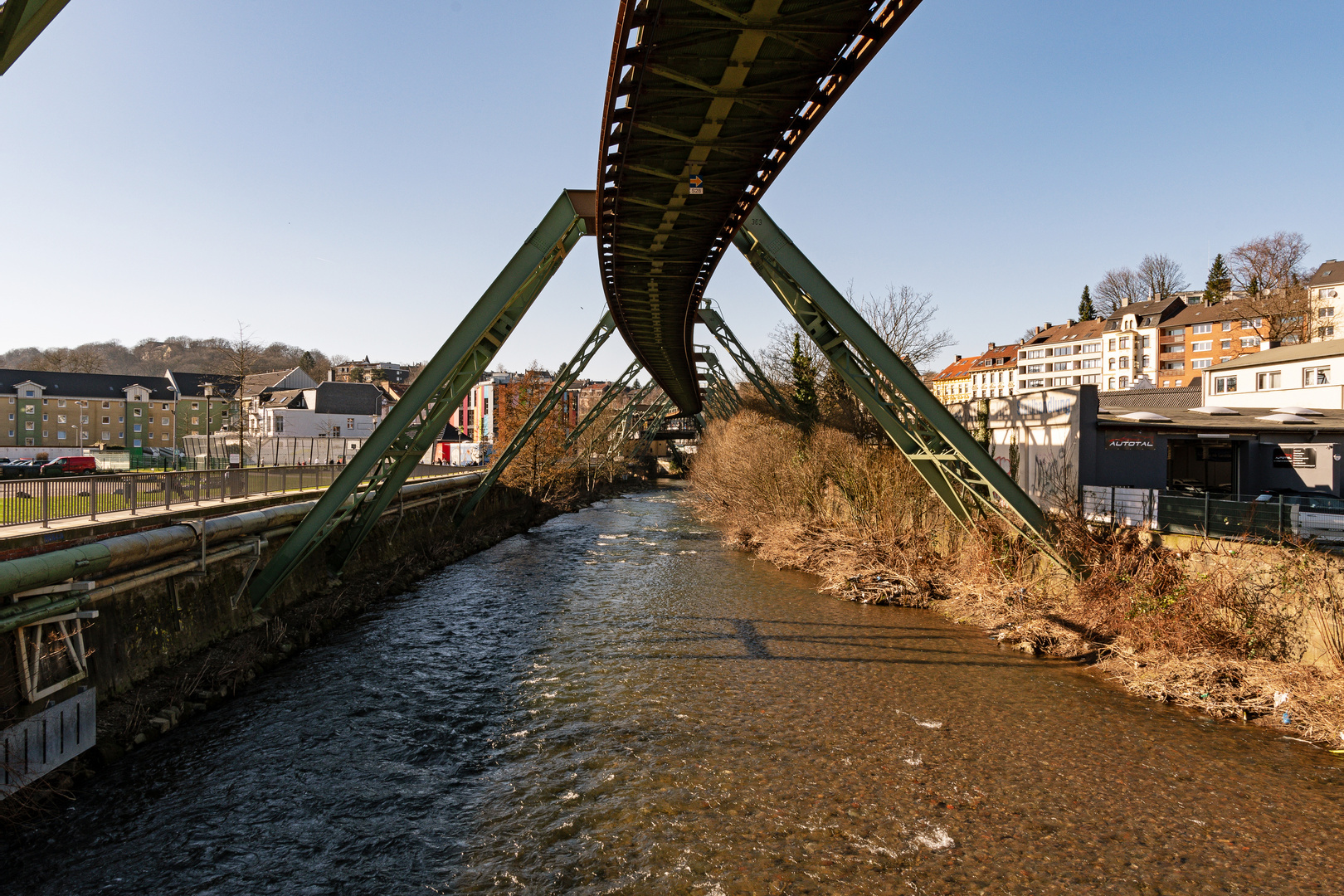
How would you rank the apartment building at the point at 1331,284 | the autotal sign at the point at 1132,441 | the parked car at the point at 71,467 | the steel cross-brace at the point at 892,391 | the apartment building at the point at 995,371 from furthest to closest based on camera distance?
1. the apartment building at the point at 995,371
2. the apartment building at the point at 1331,284
3. the parked car at the point at 71,467
4. the autotal sign at the point at 1132,441
5. the steel cross-brace at the point at 892,391

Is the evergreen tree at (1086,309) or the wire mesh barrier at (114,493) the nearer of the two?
the wire mesh barrier at (114,493)

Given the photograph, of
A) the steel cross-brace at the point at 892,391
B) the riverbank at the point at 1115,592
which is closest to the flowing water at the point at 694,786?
the riverbank at the point at 1115,592

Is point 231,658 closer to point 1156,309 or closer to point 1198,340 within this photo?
point 1198,340

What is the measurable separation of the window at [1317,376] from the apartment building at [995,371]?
2864 inches

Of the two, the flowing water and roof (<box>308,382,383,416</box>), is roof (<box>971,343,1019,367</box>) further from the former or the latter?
the flowing water

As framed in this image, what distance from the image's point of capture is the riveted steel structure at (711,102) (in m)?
6.66

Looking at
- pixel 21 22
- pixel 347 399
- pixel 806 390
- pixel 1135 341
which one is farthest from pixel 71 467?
pixel 1135 341

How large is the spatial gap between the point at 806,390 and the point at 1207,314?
223 feet

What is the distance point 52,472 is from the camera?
34.2 metres

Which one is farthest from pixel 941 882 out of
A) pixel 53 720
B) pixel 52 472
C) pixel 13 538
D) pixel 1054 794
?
pixel 52 472

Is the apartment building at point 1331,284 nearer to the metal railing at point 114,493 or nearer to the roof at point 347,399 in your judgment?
the metal railing at point 114,493

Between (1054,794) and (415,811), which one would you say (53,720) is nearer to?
(415,811)

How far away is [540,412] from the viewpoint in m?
26.9

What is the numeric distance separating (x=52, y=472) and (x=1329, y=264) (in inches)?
3904
